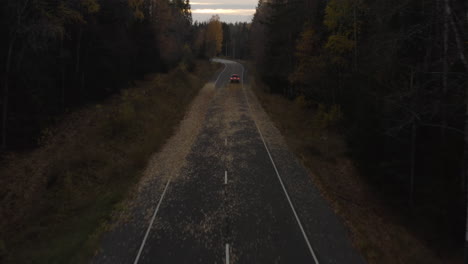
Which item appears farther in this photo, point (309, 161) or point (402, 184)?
point (309, 161)

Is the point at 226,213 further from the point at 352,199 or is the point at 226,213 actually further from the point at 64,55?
the point at 64,55

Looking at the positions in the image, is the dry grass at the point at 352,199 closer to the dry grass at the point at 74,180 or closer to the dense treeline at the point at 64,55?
the dry grass at the point at 74,180

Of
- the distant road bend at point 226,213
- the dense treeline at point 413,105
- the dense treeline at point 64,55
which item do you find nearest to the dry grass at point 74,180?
the distant road bend at point 226,213

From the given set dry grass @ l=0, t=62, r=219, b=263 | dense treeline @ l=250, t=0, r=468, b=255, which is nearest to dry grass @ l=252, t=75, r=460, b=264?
dense treeline @ l=250, t=0, r=468, b=255

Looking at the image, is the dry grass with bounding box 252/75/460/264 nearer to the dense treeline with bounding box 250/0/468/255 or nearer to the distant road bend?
the distant road bend

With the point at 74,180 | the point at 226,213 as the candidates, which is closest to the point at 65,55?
the point at 74,180

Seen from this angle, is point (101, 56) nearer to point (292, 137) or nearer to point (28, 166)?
point (28, 166)

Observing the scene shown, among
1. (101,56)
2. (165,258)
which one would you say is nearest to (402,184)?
(165,258)
